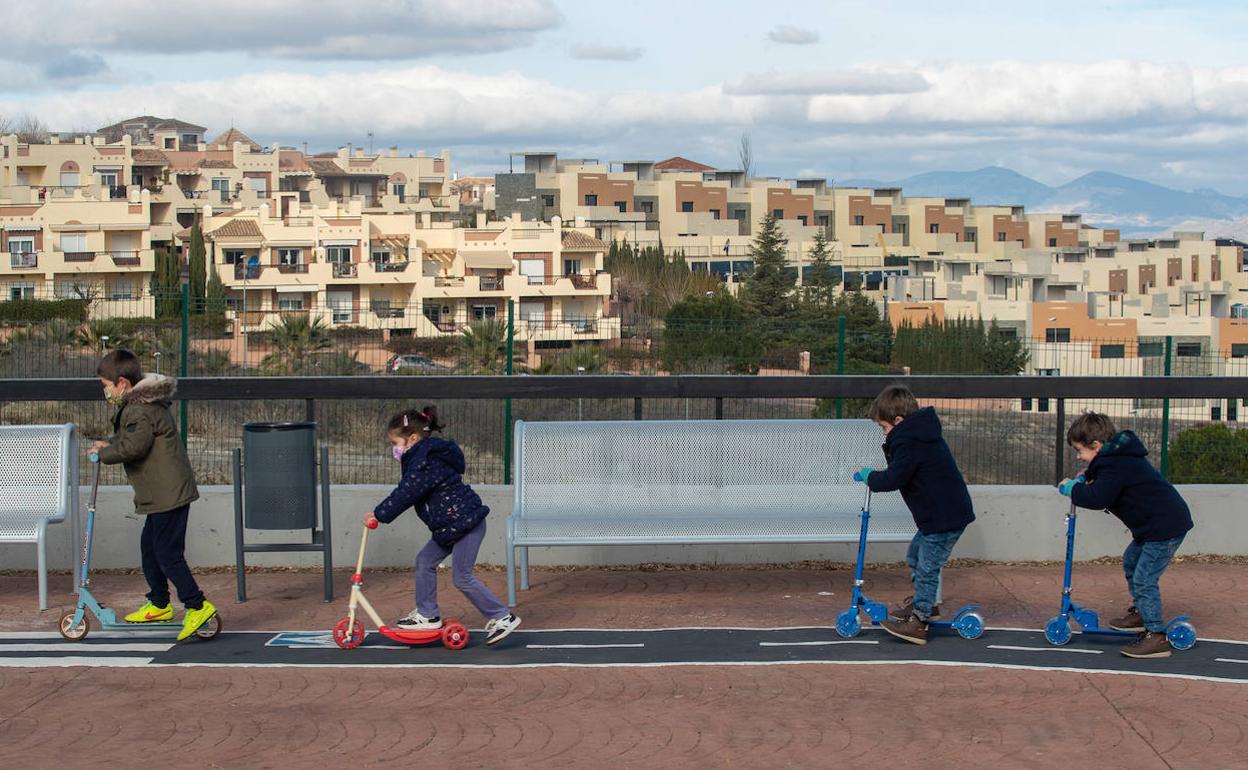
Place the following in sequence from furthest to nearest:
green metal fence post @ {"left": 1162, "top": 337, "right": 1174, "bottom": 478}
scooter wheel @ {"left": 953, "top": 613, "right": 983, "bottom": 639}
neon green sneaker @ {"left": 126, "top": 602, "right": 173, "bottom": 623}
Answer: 1. green metal fence post @ {"left": 1162, "top": 337, "right": 1174, "bottom": 478}
2. neon green sneaker @ {"left": 126, "top": 602, "right": 173, "bottom": 623}
3. scooter wheel @ {"left": 953, "top": 613, "right": 983, "bottom": 639}

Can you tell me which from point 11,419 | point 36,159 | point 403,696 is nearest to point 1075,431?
point 403,696

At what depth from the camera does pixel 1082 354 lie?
13.3 meters

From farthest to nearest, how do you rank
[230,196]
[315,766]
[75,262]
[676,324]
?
1. [230,196]
2. [75,262]
3. [676,324]
4. [315,766]

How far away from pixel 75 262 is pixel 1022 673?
227ft

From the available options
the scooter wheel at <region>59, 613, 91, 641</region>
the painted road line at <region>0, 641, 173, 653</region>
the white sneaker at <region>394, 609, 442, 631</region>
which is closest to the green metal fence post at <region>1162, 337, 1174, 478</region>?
the white sneaker at <region>394, 609, 442, 631</region>

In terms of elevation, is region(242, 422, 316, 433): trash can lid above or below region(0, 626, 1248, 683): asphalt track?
above

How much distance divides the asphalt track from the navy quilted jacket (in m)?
0.68

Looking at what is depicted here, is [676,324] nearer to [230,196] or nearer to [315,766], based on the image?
[315,766]

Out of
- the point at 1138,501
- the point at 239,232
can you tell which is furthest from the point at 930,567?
the point at 239,232

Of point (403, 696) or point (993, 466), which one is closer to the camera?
point (403, 696)

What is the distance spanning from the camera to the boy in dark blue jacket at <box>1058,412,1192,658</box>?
748 centimetres

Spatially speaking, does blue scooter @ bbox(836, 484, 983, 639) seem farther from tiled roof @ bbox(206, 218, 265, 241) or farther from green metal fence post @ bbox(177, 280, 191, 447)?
tiled roof @ bbox(206, 218, 265, 241)

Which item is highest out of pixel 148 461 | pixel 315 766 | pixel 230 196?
pixel 230 196

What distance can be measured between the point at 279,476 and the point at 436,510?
1691mm
